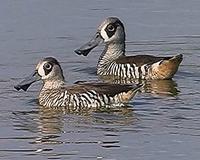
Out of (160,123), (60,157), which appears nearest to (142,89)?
(160,123)

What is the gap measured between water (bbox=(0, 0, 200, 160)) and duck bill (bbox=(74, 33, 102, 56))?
322 mm

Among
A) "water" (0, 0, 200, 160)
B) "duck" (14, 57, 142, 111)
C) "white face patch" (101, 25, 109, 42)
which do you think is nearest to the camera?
"water" (0, 0, 200, 160)

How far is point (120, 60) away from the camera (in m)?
20.8

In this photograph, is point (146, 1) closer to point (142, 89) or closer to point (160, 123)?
point (142, 89)

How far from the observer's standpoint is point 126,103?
56.6 feet

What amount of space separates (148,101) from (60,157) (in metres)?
3.91

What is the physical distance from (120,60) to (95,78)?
701 mm

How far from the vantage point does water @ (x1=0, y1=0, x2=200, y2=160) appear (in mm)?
14445

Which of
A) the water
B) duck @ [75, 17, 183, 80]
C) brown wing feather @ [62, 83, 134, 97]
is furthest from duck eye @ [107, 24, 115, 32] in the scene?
brown wing feather @ [62, 83, 134, 97]

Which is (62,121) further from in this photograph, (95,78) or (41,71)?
(95,78)

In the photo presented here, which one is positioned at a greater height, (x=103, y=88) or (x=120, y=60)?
(x=120, y=60)

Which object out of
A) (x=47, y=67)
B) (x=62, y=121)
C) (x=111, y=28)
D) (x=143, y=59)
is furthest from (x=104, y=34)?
(x=62, y=121)

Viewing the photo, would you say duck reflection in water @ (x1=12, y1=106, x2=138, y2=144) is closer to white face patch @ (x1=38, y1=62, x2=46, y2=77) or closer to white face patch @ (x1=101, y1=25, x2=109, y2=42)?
white face patch @ (x1=38, y1=62, x2=46, y2=77)

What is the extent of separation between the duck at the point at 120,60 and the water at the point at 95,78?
27 centimetres
